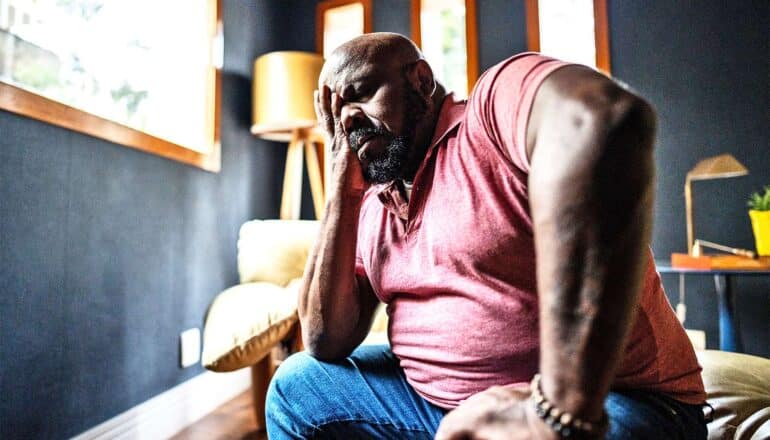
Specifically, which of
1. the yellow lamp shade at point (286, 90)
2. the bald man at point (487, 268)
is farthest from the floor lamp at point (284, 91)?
the bald man at point (487, 268)

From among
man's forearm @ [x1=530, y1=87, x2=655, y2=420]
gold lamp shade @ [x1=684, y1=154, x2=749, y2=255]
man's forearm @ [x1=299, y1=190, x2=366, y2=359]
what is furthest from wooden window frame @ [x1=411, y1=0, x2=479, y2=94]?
man's forearm @ [x1=530, y1=87, x2=655, y2=420]

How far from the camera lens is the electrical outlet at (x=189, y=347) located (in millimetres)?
1751

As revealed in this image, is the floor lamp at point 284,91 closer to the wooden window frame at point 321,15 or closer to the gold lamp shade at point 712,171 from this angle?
the wooden window frame at point 321,15

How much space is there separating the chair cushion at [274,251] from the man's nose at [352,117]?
113cm

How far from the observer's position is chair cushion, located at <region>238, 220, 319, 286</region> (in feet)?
6.22

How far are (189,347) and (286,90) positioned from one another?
1.27 meters

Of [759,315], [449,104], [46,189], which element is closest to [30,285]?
[46,189]

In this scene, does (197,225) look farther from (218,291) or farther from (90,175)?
(90,175)

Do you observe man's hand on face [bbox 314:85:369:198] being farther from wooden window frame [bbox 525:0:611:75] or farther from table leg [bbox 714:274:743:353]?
wooden window frame [bbox 525:0:611:75]

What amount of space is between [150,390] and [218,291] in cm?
56

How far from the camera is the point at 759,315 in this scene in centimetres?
211

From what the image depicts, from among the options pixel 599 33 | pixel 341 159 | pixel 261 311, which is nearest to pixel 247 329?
pixel 261 311

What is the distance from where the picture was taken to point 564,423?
352mm

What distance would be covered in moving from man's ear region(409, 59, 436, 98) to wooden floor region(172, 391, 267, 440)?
1425 mm
